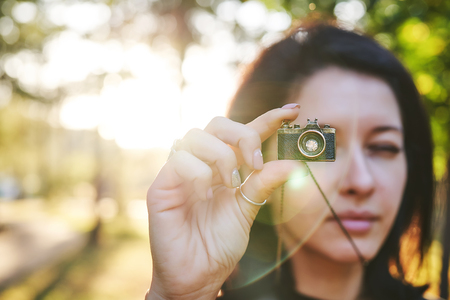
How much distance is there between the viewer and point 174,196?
1.86m

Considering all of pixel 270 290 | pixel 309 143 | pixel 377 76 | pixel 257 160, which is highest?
pixel 377 76

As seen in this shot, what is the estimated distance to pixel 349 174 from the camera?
7.45ft

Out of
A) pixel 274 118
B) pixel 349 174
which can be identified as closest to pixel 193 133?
pixel 274 118

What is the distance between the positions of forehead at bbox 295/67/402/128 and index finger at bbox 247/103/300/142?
606 mm

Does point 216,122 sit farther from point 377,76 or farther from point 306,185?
point 377,76

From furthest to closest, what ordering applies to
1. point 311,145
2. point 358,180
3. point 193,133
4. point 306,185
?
point 306,185 → point 358,180 → point 193,133 → point 311,145

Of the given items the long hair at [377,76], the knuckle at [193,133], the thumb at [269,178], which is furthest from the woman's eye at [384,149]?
the knuckle at [193,133]

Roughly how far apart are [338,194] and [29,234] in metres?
18.4

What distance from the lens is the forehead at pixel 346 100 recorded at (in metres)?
2.26

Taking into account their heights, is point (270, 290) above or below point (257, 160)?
below

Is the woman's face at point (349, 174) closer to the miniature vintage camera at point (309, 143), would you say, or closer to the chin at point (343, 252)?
the chin at point (343, 252)

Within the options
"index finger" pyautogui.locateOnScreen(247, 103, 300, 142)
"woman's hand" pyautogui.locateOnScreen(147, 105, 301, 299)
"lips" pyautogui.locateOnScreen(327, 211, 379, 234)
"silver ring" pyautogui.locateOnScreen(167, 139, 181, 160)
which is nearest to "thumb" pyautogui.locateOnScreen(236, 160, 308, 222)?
"woman's hand" pyautogui.locateOnScreen(147, 105, 301, 299)

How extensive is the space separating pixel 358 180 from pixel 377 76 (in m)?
1.01

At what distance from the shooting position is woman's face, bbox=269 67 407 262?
7.45 feet
